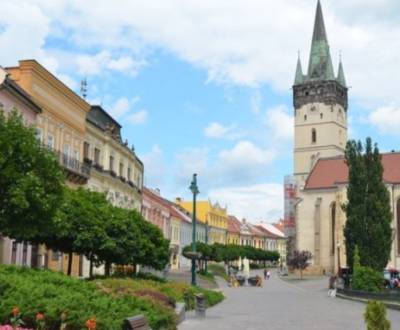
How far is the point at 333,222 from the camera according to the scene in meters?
85.4

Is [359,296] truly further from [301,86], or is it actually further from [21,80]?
[301,86]

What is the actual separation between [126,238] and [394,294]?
48.1 feet

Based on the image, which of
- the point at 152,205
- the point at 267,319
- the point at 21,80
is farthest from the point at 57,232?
the point at 152,205

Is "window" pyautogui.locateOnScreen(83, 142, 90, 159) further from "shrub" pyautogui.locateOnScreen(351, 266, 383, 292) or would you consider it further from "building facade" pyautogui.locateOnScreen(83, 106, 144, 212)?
"shrub" pyautogui.locateOnScreen(351, 266, 383, 292)

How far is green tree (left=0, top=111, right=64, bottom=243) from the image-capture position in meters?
19.0

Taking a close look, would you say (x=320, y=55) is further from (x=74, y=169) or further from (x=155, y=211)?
(x=74, y=169)

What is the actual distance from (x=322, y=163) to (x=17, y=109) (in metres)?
70.9

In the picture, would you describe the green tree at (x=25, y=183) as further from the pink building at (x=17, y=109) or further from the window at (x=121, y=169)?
the window at (x=121, y=169)

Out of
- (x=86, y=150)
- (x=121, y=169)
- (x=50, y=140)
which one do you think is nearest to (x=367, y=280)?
(x=86, y=150)

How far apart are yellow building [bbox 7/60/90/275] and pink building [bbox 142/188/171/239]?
22.1 meters

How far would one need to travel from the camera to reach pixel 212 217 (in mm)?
121625

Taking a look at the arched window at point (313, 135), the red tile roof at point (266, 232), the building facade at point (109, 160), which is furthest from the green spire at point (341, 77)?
the building facade at point (109, 160)

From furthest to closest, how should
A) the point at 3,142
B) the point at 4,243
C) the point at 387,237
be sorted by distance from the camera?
the point at 387,237 < the point at 4,243 < the point at 3,142

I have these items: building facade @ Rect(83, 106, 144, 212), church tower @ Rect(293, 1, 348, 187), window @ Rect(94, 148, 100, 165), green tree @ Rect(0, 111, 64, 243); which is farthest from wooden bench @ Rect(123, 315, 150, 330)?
church tower @ Rect(293, 1, 348, 187)
